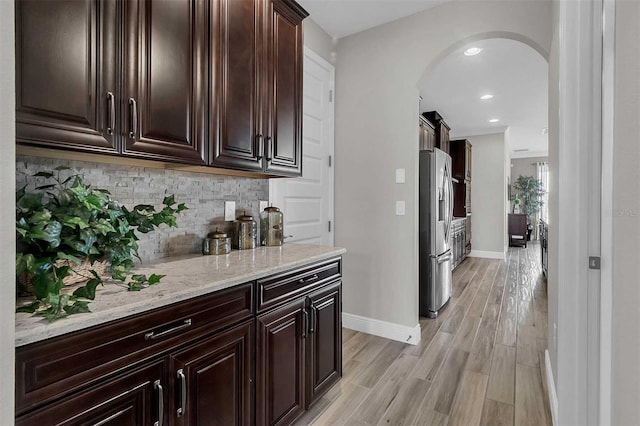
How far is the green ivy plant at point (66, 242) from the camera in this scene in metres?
0.81

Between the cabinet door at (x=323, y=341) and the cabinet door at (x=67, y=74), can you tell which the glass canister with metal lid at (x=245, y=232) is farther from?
the cabinet door at (x=67, y=74)

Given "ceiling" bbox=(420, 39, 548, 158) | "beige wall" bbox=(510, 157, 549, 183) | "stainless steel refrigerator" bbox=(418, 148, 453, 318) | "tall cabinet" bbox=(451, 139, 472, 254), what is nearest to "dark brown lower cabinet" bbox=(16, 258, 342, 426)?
"stainless steel refrigerator" bbox=(418, 148, 453, 318)

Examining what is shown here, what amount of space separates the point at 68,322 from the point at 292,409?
1.21 m

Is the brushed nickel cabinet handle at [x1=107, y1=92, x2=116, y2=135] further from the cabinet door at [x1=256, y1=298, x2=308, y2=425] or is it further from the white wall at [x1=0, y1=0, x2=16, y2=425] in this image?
the cabinet door at [x1=256, y1=298, x2=308, y2=425]

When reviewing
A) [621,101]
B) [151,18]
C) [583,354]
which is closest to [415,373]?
[583,354]

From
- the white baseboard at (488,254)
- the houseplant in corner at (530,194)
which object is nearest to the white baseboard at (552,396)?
the white baseboard at (488,254)

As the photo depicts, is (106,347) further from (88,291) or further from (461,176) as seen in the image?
(461,176)

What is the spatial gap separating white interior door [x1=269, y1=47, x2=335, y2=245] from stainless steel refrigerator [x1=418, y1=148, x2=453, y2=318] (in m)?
1.07

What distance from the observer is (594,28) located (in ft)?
3.82

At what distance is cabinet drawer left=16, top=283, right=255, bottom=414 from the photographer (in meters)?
0.74

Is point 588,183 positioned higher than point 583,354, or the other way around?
point 588,183

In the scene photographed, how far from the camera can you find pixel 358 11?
103 inches

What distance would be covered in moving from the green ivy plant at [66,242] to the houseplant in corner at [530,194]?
11002 mm

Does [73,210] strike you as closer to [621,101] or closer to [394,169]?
[621,101]
